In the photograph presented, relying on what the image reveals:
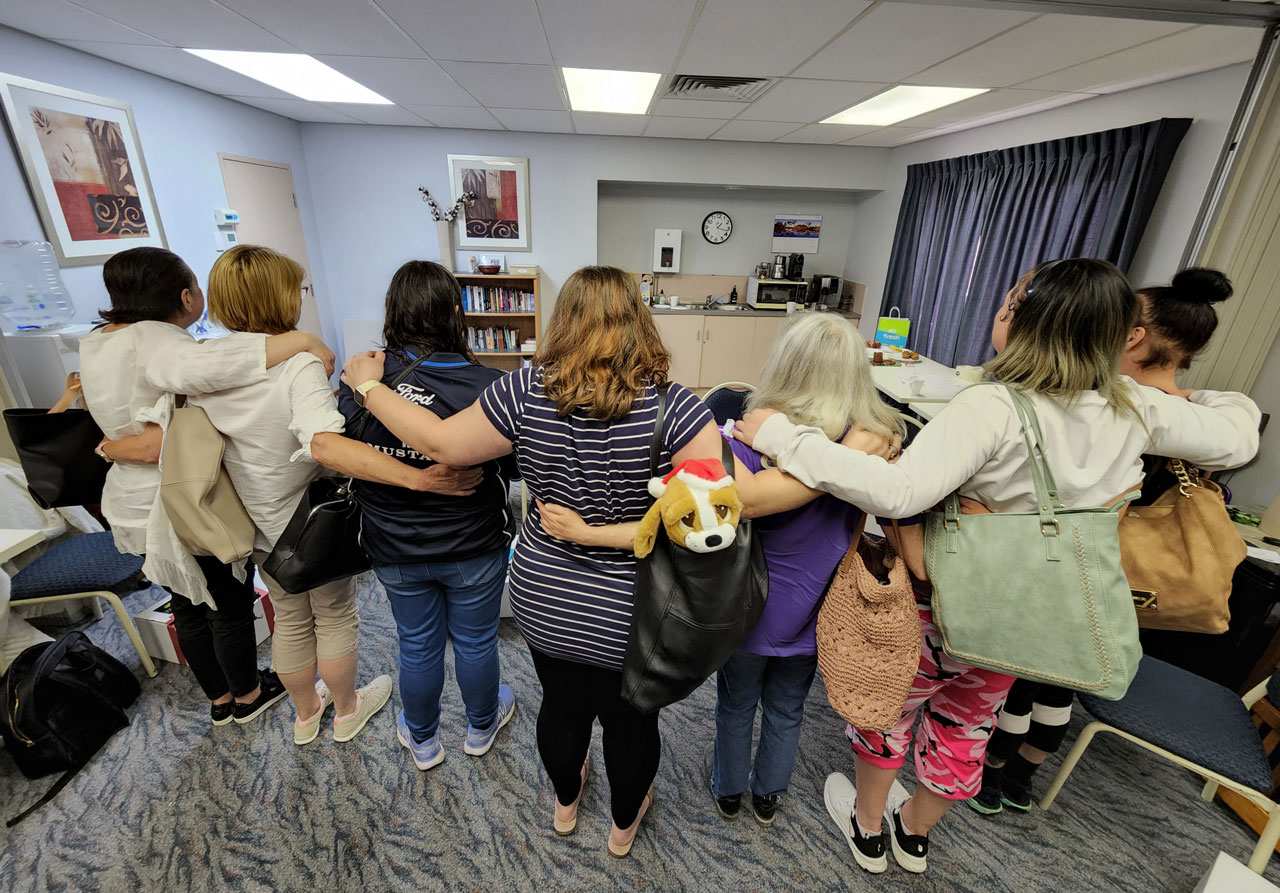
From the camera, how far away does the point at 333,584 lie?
1.60 m

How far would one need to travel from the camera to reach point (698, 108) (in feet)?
11.8

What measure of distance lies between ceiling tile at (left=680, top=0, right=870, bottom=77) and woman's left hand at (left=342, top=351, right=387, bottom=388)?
179 cm

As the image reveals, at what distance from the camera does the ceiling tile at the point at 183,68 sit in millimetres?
2611

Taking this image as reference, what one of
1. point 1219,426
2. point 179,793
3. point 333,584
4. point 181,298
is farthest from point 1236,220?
point 179,793

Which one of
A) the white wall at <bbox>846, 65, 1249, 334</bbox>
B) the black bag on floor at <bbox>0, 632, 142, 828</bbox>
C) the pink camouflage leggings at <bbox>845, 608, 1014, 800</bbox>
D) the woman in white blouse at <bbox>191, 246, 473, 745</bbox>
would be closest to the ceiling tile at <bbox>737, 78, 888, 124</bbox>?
the white wall at <bbox>846, 65, 1249, 334</bbox>

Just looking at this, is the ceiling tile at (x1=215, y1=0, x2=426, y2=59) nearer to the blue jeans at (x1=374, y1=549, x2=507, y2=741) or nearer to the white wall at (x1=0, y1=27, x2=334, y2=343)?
the white wall at (x1=0, y1=27, x2=334, y2=343)

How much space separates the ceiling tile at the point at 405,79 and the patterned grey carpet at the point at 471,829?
3.09 m

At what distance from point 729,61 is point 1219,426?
244 cm

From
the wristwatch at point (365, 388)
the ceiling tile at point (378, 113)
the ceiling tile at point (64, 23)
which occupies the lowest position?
the wristwatch at point (365, 388)

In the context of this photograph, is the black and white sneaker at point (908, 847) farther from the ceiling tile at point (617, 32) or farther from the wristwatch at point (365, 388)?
the ceiling tile at point (617, 32)

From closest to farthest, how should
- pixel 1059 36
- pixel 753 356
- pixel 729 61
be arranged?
1. pixel 1059 36
2. pixel 729 61
3. pixel 753 356

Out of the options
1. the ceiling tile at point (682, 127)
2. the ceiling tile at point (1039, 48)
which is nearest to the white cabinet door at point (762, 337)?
the ceiling tile at point (682, 127)

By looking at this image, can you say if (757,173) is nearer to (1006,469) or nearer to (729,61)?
(729,61)

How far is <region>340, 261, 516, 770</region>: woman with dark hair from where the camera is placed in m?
1.24
